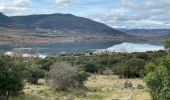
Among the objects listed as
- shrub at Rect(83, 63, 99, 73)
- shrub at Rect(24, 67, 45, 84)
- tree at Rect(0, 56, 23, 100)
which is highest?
tree at Rect(0, 56, 23, 100)

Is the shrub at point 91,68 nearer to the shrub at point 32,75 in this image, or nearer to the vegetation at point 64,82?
the vegetation at point 64,82

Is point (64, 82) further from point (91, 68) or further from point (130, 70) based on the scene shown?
point (91, 68)

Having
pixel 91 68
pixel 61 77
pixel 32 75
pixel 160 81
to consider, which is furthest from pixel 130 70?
pixel 160 81

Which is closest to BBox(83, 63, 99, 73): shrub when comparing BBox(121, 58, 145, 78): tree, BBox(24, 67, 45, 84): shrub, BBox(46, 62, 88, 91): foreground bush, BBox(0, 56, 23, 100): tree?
BBox(121, 58, 145, 78): tree

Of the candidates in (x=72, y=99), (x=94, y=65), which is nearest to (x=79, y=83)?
(x=72, y=99)

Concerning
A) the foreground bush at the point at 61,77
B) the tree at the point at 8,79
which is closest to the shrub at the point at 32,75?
the foreground bush at the point at 61,77

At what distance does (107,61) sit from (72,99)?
61734 millimetres

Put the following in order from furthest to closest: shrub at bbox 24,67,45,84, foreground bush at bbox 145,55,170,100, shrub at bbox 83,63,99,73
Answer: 1. shrub at bbox 83,63,99,73
2. shrub at bbox 24,67,45,84
3. foreground bush at bbox 145,55,170,100

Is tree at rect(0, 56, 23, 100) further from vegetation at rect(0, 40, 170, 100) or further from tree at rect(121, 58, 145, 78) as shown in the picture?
tree at rect(121, 58, 145, 78)

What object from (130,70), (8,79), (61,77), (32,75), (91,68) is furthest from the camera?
(91,68)

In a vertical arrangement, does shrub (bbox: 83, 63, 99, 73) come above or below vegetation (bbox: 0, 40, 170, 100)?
below

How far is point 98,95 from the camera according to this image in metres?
43.5

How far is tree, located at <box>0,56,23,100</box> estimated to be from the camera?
36322mm

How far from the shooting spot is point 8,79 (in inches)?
1447
